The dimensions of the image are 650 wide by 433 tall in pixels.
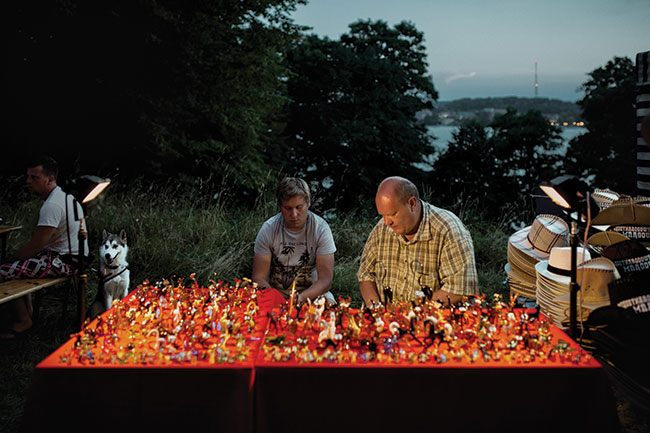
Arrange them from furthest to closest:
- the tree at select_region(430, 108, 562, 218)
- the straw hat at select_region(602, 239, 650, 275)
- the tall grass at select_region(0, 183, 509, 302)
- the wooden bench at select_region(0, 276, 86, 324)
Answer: the tree at select_region(430, 108, 562, 218) → the tall grass at select_region(0, 183, 509, 302) → the wooden bench at select_region(0, 276, 86, 324) → the straw hat at select_region(602, 239, 650, 275)

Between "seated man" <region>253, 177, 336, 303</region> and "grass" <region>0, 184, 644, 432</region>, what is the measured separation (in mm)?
948

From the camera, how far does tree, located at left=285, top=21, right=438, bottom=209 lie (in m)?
17.7

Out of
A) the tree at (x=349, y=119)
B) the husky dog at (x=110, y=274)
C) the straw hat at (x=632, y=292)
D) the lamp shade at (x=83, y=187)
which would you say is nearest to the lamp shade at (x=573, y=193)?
the straw hat at (x=632, y=292)

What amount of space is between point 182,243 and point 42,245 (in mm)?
1914

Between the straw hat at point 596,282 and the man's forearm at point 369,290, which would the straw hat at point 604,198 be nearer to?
the straw hat at point 596,282

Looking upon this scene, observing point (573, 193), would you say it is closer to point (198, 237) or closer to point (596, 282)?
point (596, 282)

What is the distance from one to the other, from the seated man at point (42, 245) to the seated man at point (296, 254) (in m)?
1.71

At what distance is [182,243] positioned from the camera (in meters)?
5.80

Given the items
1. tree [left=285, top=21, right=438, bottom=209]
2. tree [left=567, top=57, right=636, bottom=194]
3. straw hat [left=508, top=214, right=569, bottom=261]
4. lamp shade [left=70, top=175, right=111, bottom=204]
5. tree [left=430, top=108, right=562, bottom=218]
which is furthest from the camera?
tree [left=430, top=108, right=562, bottom=218]

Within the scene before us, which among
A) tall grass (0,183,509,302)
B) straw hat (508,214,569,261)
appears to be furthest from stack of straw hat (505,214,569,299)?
tall grass (0,183,509,302)

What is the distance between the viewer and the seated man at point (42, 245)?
3.96m

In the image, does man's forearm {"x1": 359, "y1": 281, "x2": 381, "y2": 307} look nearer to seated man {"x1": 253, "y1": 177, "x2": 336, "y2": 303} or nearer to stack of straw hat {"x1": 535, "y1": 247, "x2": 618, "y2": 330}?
seated man {"x1": 253, "y1": 177, "x2": 336, "y2": 303}
